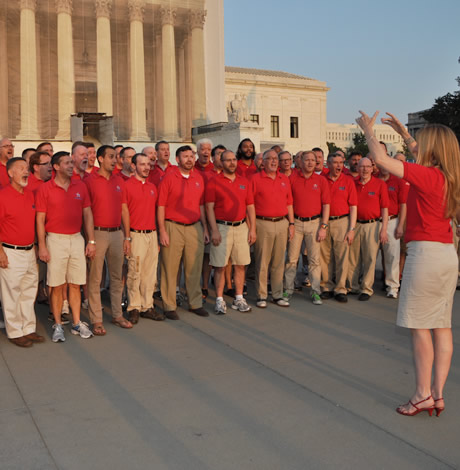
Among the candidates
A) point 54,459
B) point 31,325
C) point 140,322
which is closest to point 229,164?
point 140,322

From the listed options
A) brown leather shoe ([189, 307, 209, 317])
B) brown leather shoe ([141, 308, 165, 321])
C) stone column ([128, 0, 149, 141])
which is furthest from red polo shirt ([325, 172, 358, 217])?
stone column ([128, 0, 149, 141])

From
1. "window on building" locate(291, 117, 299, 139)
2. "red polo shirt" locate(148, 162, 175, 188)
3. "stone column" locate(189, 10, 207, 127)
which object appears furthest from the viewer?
"window on building" locate(291, 117, 299, 139)

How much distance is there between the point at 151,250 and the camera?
7.17 metres

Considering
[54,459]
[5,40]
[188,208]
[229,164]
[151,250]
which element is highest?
[5,40]

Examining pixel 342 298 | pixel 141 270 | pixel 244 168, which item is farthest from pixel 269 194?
pixel 141 270

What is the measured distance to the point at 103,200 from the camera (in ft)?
21.9

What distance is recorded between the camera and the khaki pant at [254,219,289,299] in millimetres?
7844

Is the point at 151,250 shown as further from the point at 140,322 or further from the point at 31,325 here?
the point at 31,325

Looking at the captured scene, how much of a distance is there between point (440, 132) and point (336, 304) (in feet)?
14.3

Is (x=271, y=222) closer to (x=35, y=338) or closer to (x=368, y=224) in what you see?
(x=368, y=224)

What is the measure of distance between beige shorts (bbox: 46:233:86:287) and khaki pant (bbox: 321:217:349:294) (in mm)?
3762

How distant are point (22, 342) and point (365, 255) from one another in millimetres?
5083

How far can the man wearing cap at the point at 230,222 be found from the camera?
7551 mm

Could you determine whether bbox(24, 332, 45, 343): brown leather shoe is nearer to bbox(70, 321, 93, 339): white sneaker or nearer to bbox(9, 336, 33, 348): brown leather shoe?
bbox(9, 336, 33, 348): brown leather shoe
